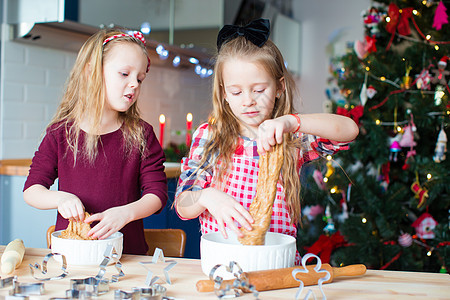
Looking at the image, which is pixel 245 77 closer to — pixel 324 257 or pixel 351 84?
pixel 351 84

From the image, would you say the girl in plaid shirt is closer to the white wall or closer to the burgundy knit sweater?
the burgundy knit sweater

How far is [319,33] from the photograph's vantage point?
446 cm

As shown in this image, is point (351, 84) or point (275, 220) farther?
point (351, 84)

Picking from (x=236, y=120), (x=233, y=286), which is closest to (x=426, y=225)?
(x=236, y=120)

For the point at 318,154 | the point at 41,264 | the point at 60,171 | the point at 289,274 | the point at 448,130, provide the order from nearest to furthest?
the point at 289,274, the point at 41,264, the point at 318,154, the point at 60,171, the point at 448,130

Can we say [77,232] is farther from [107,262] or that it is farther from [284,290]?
[284,290]

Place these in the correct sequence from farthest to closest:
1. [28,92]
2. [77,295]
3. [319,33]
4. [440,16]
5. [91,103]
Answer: [319,33] < [28,92] < [440,16] < [91,103] < [77,295]

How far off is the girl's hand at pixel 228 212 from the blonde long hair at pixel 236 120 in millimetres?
241

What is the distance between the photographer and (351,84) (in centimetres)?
221

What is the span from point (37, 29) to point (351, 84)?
57.2 inches

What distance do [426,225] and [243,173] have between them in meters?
1.20

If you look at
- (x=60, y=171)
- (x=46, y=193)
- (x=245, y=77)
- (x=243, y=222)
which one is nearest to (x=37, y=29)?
(x=60, y=171)

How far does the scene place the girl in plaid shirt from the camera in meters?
1.09

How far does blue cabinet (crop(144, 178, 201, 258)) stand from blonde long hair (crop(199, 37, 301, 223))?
1.15 m
